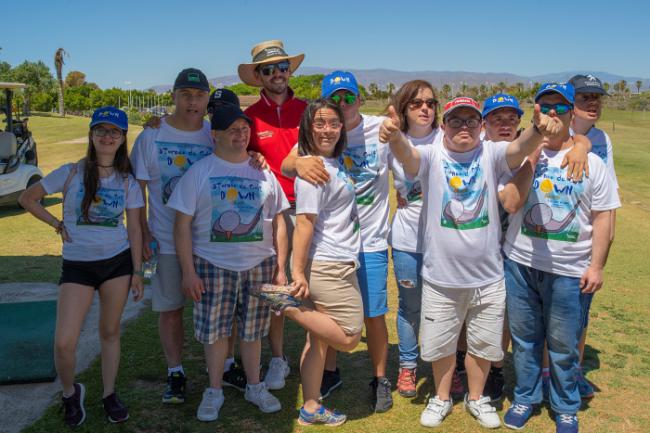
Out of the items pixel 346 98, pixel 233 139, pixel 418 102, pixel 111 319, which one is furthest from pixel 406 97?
pixel 111 319

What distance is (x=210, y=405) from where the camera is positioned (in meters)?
3.68

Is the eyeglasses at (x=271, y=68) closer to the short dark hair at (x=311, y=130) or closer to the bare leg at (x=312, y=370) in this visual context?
the short dark hair at (x=311, y=130)

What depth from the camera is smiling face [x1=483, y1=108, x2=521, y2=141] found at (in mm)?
3754

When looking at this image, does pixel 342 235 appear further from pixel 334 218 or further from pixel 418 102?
pixel 418 102

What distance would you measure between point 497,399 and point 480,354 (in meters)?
0.56

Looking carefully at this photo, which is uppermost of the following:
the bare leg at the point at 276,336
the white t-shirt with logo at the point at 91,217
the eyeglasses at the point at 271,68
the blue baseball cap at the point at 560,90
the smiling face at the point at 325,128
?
the eyeglasses at the point at 271,68

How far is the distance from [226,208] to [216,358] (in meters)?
0.93

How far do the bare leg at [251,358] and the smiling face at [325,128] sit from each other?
130 cm

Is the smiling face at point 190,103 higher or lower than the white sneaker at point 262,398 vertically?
higher

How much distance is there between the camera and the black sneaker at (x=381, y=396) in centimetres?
384

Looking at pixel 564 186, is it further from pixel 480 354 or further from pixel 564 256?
pixel 480 354

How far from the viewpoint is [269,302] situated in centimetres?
343

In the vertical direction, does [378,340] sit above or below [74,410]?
above

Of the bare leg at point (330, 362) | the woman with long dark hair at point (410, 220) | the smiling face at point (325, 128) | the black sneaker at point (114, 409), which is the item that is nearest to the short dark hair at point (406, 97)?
the woman with long dark hair at point (410, 220)
